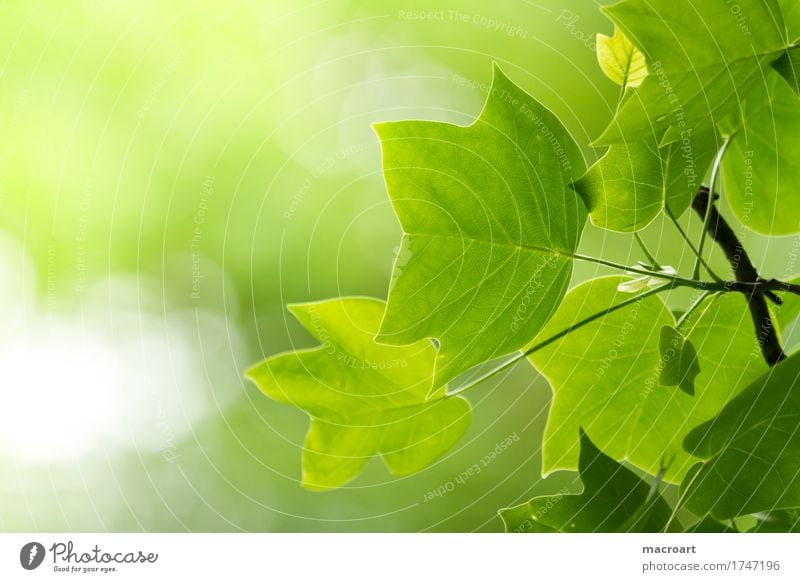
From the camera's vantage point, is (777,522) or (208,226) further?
(208,226)

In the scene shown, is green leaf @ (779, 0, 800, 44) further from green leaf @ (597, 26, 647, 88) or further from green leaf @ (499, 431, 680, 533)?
green leaf @ (499, 431, 680, 533)

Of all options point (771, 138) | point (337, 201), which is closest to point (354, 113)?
point (337, 201)

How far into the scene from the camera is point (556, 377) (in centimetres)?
33

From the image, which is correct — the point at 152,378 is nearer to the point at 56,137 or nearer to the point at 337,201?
the point at 337,201

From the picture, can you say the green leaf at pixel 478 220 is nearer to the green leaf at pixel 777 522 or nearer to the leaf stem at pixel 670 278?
the leaf stem at pixel 670 278

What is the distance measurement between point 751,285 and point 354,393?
179 millimetres

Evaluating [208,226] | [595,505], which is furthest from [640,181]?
[208,226]

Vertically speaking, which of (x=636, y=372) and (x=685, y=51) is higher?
(x=685, y=51)

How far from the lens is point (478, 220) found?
0.90 feet

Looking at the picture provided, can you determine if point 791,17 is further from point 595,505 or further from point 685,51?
point 595,505

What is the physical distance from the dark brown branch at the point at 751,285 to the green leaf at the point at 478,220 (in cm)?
6

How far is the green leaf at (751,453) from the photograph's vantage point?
0.28 metres

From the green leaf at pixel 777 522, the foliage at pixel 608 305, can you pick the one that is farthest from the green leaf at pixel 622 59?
the green leaf at pixel 777 522

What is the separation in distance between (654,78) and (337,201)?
33cm
